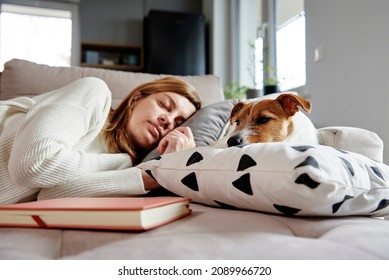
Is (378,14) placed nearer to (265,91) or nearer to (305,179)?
(265,91)

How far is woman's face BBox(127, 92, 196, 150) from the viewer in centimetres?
125

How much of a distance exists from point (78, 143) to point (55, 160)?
241 millimetres

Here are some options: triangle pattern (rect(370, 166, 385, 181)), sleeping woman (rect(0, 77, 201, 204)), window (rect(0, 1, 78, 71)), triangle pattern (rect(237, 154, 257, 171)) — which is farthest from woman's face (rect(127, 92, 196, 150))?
window (rect(0, 1, 78, 71))

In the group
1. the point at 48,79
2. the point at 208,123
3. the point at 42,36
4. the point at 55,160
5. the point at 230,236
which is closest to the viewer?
the point at 230,236

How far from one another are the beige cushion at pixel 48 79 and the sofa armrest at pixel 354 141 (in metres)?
0.67

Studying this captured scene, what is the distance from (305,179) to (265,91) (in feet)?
7.10

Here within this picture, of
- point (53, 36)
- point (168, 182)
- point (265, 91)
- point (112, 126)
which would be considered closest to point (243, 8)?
point (265, 91)

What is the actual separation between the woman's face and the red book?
668 millimetres

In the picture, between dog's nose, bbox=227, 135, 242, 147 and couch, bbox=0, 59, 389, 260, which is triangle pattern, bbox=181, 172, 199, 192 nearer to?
couch, bbox=0, 59, 389, 260

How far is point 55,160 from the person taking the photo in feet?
2.76

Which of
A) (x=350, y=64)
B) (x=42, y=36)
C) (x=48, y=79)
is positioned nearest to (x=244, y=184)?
(x=48, y=79)

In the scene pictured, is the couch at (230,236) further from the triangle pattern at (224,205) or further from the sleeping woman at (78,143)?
the sleeping woman at (78,143)

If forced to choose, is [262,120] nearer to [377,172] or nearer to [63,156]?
[377,172]

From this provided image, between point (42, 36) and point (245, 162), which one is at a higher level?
point (42, 36)
